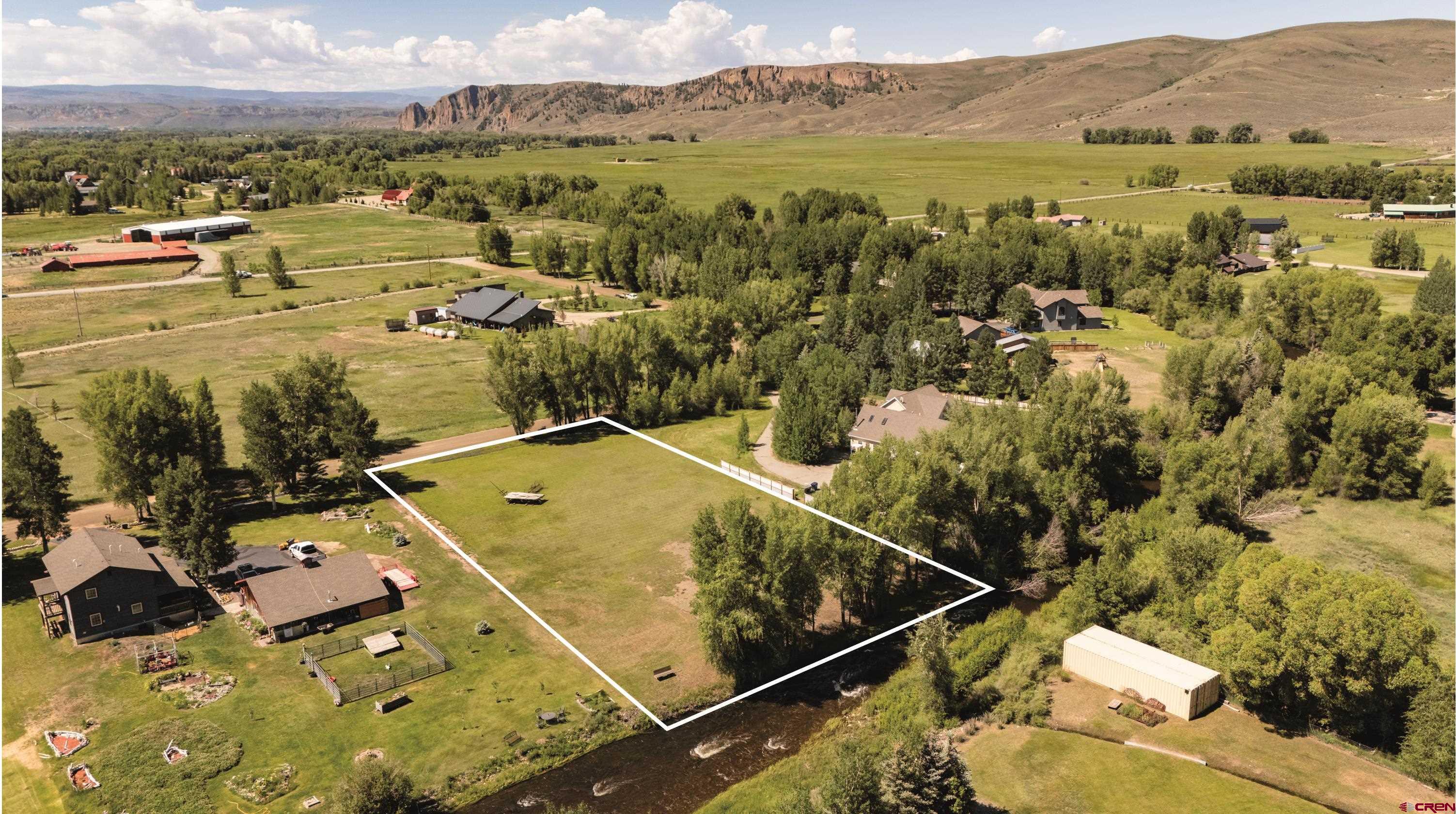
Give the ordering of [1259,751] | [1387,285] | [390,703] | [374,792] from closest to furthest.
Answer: [374,792] → [1259,751] → [390,703] → [1387,285]

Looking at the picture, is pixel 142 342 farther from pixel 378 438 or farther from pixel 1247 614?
A: pixel 1247 614

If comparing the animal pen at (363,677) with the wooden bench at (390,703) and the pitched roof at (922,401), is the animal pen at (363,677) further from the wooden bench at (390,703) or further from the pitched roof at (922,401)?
the pitched roof at (922,401)

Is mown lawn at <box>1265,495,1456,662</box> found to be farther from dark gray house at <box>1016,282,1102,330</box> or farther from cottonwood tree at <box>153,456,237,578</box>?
cottonwood tree at <box>153,456,237,578</box>

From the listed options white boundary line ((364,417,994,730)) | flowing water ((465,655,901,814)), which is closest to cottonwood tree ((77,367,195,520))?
flowing water ((465,655,901,814))

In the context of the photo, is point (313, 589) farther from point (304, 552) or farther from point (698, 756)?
point (698, 756)

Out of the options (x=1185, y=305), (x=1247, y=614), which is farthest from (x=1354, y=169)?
(x=1247, y=614)

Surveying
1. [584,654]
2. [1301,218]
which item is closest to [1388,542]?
[584,654]
